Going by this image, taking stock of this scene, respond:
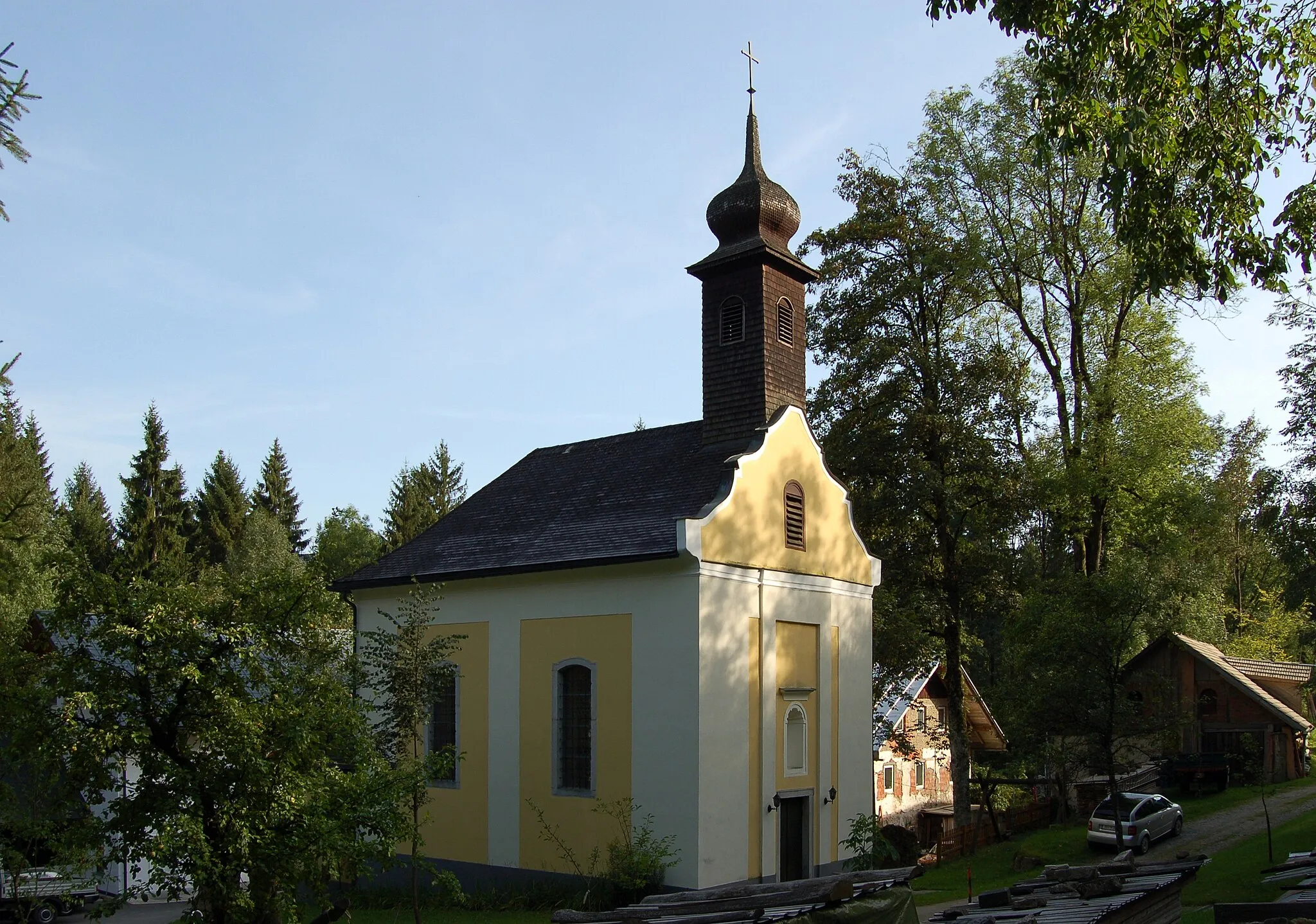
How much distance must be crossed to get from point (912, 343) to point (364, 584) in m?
15.0

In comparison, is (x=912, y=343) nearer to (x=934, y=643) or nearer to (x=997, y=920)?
(x=934, y=643)

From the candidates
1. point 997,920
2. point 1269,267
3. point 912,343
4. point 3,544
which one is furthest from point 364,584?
point 1269,267

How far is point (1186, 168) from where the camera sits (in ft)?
42.8

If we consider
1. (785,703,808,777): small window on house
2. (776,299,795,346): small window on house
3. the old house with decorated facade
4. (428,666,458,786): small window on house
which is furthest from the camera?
the old house with decorated facade

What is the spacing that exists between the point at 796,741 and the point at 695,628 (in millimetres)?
3827

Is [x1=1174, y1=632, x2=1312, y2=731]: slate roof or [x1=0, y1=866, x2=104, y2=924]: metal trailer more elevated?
[x1=1174, y1=632, x2=1312, y2=731]: slate roof

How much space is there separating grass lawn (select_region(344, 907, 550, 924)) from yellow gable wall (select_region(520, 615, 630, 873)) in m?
1.34

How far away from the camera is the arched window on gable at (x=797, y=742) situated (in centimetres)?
2067

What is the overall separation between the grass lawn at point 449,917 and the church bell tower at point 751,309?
31.5ft

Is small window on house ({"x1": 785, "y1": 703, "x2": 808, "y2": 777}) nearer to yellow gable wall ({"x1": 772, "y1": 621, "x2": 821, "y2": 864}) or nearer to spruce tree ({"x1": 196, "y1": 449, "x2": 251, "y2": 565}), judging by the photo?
yellow gable wall ({"x1": 772, "y1": 621, "x2": 821, "y2": 864})

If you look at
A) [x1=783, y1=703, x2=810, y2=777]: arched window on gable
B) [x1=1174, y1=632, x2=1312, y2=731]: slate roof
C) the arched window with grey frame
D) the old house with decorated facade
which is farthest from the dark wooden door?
[x1=1174, y1=632, x2=1312, y2=731]: slate roof

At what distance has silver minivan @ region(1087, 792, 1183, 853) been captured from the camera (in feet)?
82.4

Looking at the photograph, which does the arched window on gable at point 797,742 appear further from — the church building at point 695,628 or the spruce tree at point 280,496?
the spruce tree at point 280,496

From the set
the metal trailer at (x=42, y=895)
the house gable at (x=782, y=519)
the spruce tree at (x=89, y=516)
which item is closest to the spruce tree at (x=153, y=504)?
the spruce tree at (x=89, y=516)
